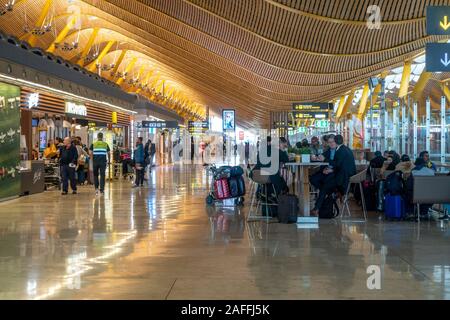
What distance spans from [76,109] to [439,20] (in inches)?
639

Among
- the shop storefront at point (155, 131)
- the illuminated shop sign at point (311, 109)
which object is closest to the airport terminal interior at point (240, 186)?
the illuminated shop sign at point (311, 109)

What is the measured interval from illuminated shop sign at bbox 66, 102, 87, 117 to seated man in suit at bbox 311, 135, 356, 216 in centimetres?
1331

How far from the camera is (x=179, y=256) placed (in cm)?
771

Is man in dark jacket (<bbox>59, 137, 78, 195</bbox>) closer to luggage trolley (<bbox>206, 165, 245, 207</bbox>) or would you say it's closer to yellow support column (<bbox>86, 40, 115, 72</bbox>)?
luggage trolley (<bbox>206, 165, 245, 207</bbox>)

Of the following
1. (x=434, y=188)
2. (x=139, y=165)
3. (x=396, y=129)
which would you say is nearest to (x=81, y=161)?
(x=139, y=165)

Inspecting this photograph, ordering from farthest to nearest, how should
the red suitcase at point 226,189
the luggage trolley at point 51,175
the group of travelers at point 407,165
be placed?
the luggage trolley at point 51,175 → the red suitcase at point 226,189 → the group of travelers at point 407,165

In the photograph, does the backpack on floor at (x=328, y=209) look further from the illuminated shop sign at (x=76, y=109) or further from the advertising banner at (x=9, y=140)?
the illuminated shop sign at (x=76, y=109)

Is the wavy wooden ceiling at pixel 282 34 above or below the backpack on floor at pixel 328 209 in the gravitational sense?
above

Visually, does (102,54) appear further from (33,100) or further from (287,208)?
(287,208)

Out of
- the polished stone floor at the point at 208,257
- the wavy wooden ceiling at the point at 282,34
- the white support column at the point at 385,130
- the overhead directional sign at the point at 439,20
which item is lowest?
the polished stone floor at the point at 208,257

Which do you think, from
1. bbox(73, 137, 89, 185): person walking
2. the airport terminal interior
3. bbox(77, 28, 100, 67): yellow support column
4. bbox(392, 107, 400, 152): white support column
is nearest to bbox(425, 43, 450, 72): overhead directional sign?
the airport terminal interior

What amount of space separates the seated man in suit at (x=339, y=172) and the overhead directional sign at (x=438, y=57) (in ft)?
6.79

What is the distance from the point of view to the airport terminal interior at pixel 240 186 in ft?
21.3
